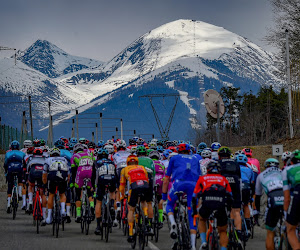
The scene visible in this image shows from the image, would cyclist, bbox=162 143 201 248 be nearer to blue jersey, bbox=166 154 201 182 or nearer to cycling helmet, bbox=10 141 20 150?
blue jersey, bbox=166 154 201 182

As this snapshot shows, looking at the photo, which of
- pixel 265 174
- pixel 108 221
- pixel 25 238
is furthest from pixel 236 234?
pixel 25 238

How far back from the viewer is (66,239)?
1712 cm

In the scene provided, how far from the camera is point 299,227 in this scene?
11156 mm

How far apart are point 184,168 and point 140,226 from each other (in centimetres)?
159

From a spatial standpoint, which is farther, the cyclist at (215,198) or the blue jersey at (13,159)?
the blue jersey at (13,159)

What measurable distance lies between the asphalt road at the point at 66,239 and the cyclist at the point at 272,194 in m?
2.58

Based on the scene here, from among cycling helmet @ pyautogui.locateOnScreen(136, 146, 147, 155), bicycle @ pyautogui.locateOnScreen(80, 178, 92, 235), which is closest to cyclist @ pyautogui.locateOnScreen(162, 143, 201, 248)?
cycling helmet @ pyautogui.locateOnScreen(136, 146, 147, 155)

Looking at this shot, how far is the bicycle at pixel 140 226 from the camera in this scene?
14725 mm

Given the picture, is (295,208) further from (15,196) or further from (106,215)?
(15,196)

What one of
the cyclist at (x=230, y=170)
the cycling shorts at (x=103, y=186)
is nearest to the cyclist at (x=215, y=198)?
the cyclist at (x=230, y=170)

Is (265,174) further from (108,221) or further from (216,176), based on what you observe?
(108,221)

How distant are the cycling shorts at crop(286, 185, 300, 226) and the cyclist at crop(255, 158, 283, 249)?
162 centimetres

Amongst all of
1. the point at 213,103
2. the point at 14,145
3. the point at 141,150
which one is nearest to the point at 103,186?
the point at 141,150

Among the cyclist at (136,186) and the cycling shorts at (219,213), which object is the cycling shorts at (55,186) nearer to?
the cyclist at (136,186)
